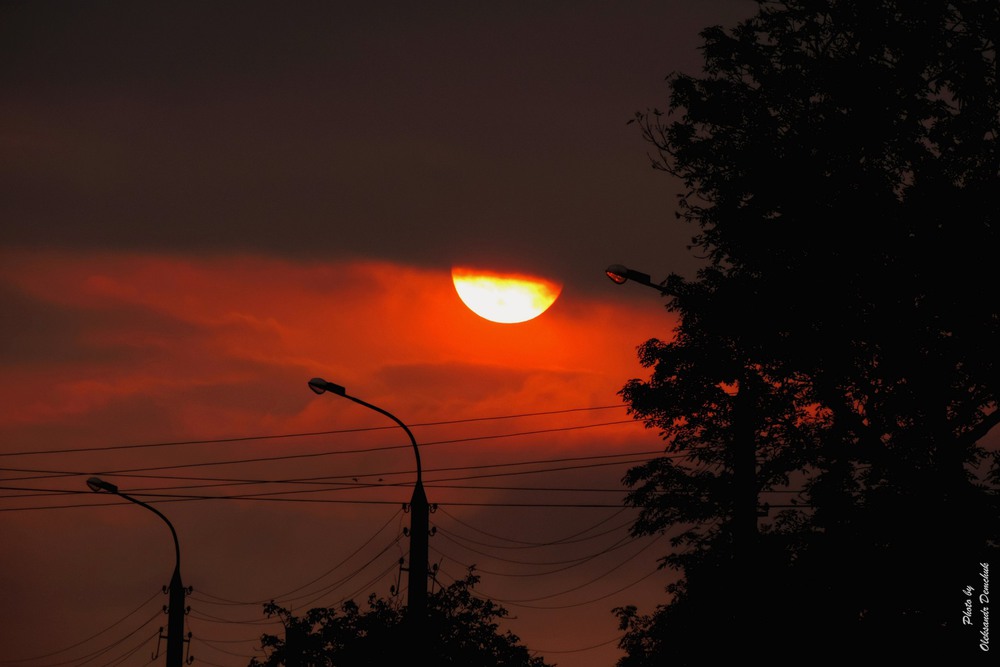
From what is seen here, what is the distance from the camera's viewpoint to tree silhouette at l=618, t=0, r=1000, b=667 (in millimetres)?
29547

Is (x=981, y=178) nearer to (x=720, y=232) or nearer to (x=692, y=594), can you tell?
(x=720, y=232)

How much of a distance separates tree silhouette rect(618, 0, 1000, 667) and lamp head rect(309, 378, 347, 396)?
7.60m

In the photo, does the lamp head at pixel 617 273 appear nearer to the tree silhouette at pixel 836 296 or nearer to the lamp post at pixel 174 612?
the tree silhouette at pixel 836 296

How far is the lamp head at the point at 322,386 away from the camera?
2778 cm

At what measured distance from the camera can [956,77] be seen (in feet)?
108

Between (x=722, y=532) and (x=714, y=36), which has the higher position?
(x=714, y=36)

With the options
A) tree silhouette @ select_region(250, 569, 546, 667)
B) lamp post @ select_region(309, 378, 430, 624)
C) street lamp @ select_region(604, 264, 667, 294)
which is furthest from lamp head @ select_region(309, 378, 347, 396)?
tree silhouette @ select_region(250, 569, 546, 667)

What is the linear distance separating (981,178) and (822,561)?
34.5 feet

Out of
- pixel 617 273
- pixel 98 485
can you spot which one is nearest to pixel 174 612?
pixel 98 485

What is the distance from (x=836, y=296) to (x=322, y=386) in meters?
12.3

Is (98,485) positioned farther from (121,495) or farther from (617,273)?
(617,273)

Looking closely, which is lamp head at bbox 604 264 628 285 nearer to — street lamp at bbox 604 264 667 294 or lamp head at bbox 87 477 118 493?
street lamp at bbox 604 264 667 294

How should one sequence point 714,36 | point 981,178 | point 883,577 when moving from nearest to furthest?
point 883,577 → point 981,178 → point 714,36

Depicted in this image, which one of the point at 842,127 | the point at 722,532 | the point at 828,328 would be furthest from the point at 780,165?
the point at 722,532
